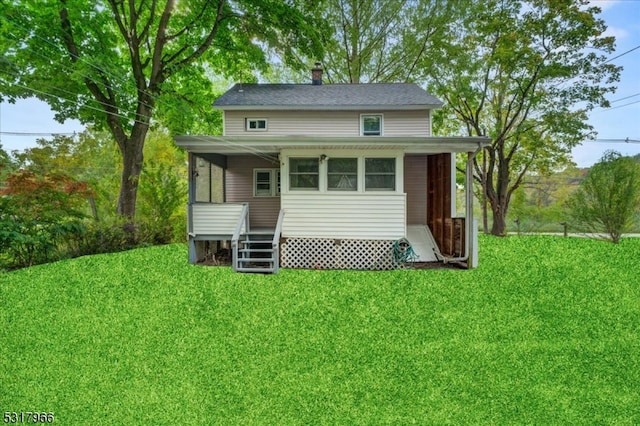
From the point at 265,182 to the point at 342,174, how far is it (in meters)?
3.91

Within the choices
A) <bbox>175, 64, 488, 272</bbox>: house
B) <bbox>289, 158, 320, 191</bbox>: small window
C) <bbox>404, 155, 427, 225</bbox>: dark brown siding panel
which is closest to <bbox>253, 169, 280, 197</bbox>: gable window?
<bbox>175, 64, 488, 272</bbox>: house

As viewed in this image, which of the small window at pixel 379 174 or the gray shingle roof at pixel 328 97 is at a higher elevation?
the gray shingle roof at pixel 328 97

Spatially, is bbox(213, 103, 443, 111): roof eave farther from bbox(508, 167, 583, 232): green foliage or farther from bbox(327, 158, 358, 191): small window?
bbox(508, 167, 583, 232): green foliage

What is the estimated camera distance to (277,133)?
40.8 ft

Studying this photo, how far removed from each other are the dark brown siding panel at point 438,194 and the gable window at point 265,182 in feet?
16.8

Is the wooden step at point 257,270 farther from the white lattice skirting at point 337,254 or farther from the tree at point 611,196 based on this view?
the tree at point 611,196

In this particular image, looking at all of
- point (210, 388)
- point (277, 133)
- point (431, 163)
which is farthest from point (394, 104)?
point (210, 388)

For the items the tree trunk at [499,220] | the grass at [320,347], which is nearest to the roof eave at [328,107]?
the grass at [320,347]

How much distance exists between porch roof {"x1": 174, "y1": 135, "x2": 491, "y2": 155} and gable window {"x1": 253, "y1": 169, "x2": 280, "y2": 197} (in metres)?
3.16

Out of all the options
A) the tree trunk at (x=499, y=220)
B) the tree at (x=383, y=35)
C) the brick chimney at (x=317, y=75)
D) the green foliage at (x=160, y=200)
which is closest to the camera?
the green foliage at (x=160, y=200)

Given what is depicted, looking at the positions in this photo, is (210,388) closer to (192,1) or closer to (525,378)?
(525,378)

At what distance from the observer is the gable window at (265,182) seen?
38.8 ft

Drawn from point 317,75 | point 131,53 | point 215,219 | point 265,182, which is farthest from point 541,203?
point 131,53

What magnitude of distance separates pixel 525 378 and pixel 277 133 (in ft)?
33.7
